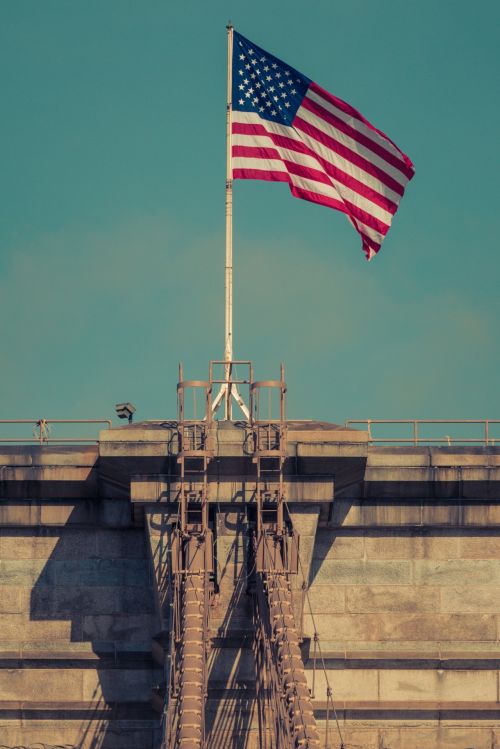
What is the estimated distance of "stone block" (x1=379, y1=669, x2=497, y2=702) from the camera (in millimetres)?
53906

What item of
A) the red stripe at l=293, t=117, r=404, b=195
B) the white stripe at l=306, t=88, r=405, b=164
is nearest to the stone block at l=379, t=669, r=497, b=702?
the red stripe at l=293, t=117, r=404, b=195

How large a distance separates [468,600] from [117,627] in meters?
9.67

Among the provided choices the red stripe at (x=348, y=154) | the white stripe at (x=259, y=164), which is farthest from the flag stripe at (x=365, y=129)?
the white stripe at (x=259, y=164)

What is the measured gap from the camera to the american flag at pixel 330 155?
57875mm

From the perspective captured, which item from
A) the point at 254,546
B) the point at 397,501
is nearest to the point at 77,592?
the point at 254,546

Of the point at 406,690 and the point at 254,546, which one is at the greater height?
the point at 254,546

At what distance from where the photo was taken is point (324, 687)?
5391 cm

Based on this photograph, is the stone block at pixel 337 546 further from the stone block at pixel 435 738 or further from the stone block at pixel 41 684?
the stone block at pixel 41 684

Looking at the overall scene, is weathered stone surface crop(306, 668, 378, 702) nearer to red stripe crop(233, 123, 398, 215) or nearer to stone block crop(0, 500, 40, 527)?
stone block crop(0, 500, 40, 527)

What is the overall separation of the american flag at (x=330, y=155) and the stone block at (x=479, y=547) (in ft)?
29.3

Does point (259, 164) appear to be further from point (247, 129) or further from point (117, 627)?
point (117, 627)

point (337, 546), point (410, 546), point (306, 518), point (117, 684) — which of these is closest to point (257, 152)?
point (306, 518)

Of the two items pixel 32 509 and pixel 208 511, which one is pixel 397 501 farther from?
pixel 32 509

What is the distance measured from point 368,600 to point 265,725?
4811 mm
